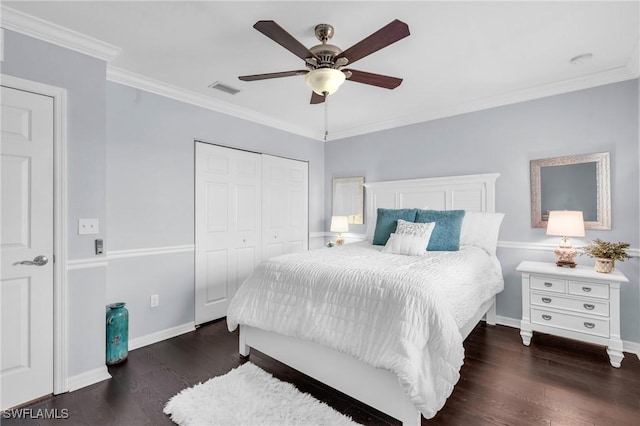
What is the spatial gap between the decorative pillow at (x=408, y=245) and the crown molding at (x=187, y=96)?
93.2 inches

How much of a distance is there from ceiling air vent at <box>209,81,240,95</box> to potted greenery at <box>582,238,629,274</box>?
3.69 metres

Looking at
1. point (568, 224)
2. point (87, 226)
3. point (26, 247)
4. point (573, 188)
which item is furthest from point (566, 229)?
point (26, 247)

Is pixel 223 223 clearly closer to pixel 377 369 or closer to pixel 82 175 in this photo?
pixel 82 175

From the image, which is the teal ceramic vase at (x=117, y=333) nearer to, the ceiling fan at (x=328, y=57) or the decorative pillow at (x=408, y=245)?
the ceiling fan at (x=328, y=57)

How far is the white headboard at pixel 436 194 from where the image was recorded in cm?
345

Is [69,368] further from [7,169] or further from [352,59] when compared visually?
[352,59]

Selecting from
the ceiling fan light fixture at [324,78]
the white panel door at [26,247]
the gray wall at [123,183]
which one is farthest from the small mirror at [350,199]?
the white panel door at [26,247]

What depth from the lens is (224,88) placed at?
3.16 meters

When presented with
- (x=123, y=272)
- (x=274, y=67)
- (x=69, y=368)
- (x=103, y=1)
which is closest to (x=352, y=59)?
(x=274, y=67)

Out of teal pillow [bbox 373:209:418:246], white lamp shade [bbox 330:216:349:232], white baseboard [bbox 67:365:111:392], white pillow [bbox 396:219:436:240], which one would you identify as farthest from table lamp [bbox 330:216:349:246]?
white baseboard [bbox 67:365:111:392]

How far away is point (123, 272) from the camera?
277 centimetres

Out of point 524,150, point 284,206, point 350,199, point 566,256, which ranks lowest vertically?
point 566,256

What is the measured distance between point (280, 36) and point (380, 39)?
58cm

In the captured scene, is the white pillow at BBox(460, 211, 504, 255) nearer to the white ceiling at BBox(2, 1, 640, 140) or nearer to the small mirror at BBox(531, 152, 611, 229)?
the small mirror at BBox(531, 152, 611, 229)
